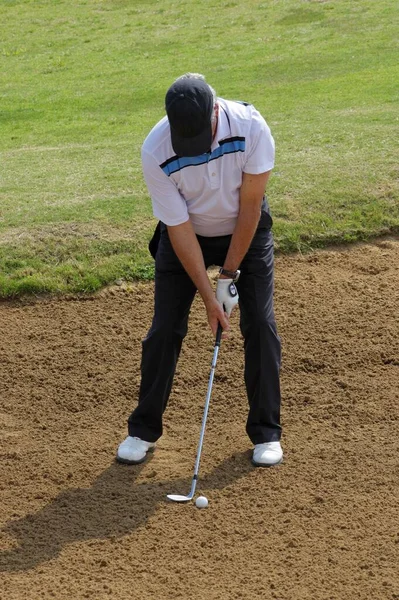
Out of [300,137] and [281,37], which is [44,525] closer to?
[300,137]

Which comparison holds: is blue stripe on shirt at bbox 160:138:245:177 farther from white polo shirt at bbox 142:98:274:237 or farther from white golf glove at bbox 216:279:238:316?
white golf glove at bbox 216:279:238:316

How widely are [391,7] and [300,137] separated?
12.9 metres

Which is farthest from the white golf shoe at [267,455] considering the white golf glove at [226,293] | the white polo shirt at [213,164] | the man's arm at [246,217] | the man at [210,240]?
the white polo shirt at [213,164]

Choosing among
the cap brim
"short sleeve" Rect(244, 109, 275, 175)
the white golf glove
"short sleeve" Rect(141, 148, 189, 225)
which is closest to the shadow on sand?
the white golf glove

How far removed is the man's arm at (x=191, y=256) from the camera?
587 cm

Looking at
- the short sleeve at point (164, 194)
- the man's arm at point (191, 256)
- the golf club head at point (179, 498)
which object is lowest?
the golf club head at point (179, 498)

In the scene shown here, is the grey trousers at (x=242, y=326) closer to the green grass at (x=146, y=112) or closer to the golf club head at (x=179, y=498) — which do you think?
the golf club head at (x=179, y=498)

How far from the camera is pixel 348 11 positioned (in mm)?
24156

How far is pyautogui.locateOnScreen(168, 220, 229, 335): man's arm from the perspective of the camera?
19.3ft

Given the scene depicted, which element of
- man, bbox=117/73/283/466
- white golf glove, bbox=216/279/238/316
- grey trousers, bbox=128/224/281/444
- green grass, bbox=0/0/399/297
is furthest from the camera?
green grass, bbox=0/0/399/297

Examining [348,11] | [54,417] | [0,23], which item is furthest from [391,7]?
[54,417]

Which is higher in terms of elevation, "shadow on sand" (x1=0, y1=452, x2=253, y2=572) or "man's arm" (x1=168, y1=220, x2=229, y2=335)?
"man's arm" (x1=168, y1=220, x2=229, y2=335)

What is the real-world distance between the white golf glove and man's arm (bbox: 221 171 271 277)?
97mm

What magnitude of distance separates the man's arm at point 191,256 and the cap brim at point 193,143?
531 mm
